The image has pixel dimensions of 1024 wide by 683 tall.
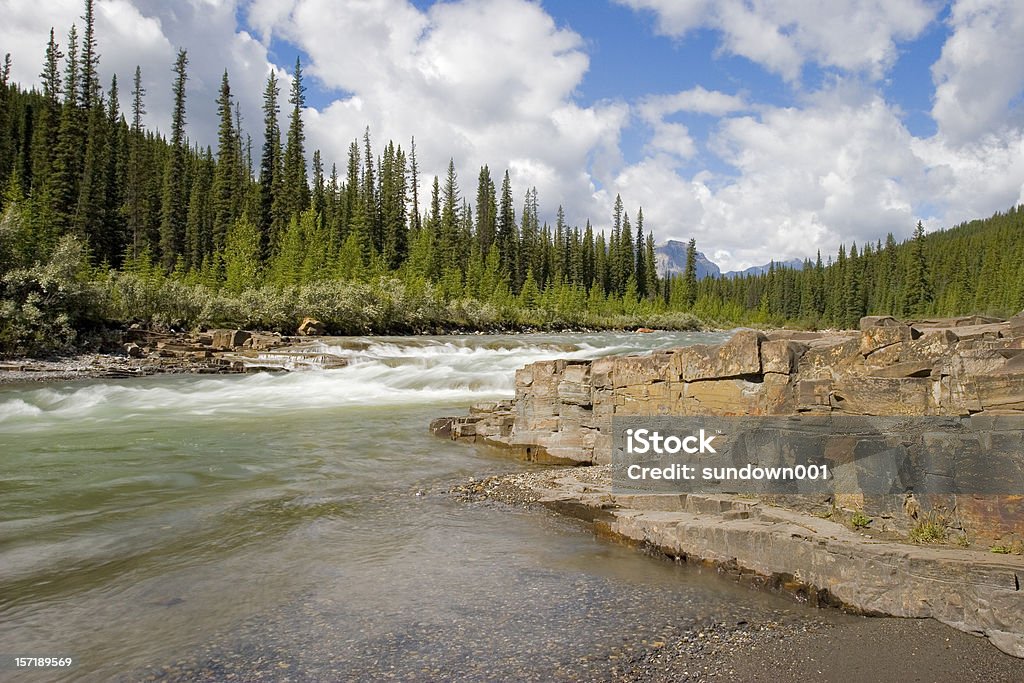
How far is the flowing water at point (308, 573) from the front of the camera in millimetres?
4812

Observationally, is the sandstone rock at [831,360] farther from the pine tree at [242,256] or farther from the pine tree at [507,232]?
the pine tree at [507,232]

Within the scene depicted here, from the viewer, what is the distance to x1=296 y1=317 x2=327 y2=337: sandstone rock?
4072cm

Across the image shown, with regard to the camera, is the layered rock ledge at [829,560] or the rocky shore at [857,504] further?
the rocky shore at [857,504]

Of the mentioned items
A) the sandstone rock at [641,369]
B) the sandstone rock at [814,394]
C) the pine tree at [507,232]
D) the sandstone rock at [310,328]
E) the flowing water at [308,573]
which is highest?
the pine tree at [507,232]

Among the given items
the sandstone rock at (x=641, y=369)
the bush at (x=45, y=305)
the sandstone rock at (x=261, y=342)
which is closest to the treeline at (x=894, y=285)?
the sandstone rock at (x=261, y=342)

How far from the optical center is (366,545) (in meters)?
7.31

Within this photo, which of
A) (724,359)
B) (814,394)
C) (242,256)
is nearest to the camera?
(814,394)

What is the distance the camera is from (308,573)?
255 inches

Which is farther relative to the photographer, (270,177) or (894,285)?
(894,285)

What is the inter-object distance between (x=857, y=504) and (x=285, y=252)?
6055cm

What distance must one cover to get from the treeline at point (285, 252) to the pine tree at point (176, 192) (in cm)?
24

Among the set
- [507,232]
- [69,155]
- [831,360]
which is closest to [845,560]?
[831,360]

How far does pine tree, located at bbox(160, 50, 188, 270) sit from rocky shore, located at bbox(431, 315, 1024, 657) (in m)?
72.2

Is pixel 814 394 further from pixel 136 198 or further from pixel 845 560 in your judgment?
pixel 136 198
